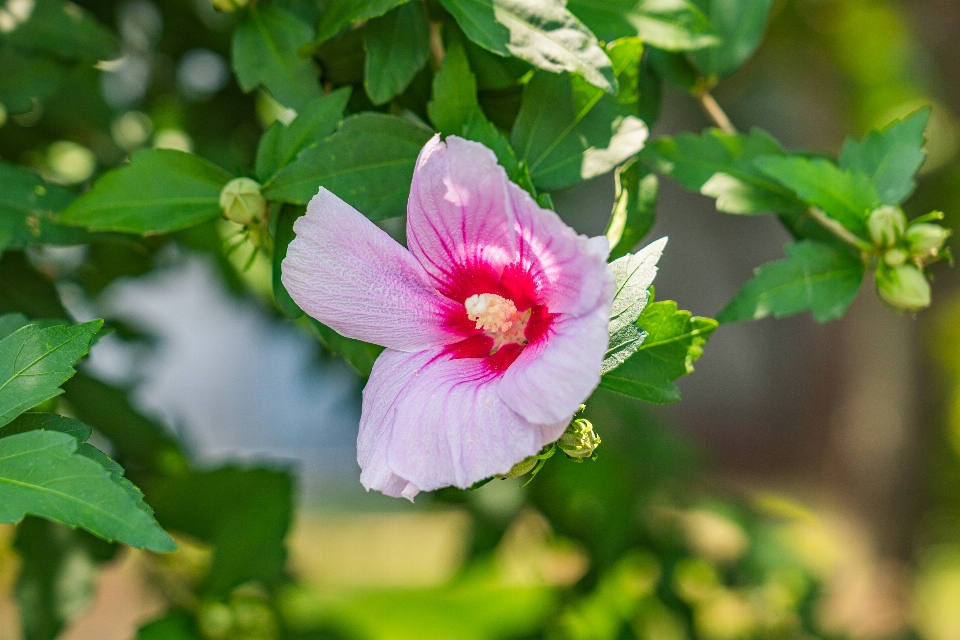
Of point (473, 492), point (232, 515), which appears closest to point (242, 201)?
point (232, 515)

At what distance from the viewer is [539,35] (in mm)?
904

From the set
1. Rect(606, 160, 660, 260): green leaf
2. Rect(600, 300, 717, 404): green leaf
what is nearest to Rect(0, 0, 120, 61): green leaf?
Rect(606, 160, 660, 260): green leaf

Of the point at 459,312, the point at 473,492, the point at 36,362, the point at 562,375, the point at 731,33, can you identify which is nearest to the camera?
the point at 562,375

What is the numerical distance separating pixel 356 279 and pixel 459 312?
0.14 m

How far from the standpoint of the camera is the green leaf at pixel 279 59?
3.36 feet

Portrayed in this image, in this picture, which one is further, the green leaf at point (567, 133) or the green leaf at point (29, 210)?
the green leaf at point (29, 210)

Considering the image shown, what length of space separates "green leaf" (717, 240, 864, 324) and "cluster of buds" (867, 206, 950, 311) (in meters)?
0.04

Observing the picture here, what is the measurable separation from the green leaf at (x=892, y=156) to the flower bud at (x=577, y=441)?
0.55 metres

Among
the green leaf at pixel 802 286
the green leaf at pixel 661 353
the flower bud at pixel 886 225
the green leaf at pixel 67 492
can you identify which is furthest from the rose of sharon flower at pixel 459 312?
the flower bud at pixel 886 225

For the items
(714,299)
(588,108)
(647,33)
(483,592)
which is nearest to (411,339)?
(588,108)

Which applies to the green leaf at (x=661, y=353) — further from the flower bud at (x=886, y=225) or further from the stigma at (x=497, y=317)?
the flower bud at (x=886, y=225)

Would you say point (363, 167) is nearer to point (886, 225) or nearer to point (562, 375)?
point (562, 375)

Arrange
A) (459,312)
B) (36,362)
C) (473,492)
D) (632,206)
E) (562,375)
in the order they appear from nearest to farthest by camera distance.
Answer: (562,375)
(36,362)
(459,312)
(632,206)
(473,492)

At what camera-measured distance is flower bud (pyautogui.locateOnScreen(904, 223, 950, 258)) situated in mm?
976
